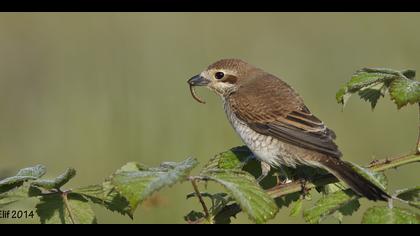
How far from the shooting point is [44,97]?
7238 mm

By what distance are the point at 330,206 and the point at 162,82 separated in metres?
5.45

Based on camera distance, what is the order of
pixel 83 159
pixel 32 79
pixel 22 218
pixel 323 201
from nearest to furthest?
pixel 323 201
pixel 22 218
pixel 83 159
pixel 32 79

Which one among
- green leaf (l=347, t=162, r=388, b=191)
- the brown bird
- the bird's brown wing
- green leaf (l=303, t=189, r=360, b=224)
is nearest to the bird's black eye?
the brown bird

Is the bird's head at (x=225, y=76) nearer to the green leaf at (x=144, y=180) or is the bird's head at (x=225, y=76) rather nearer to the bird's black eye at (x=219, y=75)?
the bird's black eye at (x=219, y=75)

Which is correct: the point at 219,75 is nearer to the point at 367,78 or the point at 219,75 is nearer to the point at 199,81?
the point at 199,81

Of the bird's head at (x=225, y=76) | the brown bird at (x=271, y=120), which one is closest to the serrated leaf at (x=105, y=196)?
the brown bird at (x=271, y=120)

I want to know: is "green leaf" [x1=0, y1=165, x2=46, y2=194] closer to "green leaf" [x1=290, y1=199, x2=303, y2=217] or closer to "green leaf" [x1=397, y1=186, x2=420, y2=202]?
"green leaf" [x1=290, y1=199, x2=303, y2=217]

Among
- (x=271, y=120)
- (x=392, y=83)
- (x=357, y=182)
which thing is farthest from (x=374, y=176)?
(x=271, y=120)

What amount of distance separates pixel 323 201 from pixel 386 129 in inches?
185

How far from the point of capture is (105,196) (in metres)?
2.01

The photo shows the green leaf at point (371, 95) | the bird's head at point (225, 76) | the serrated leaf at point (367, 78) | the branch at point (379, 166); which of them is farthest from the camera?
the bird's head at point (225, 76)

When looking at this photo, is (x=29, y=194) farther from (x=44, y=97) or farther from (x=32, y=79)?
(x=32, y=79)

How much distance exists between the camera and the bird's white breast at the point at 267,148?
10.3 feet
